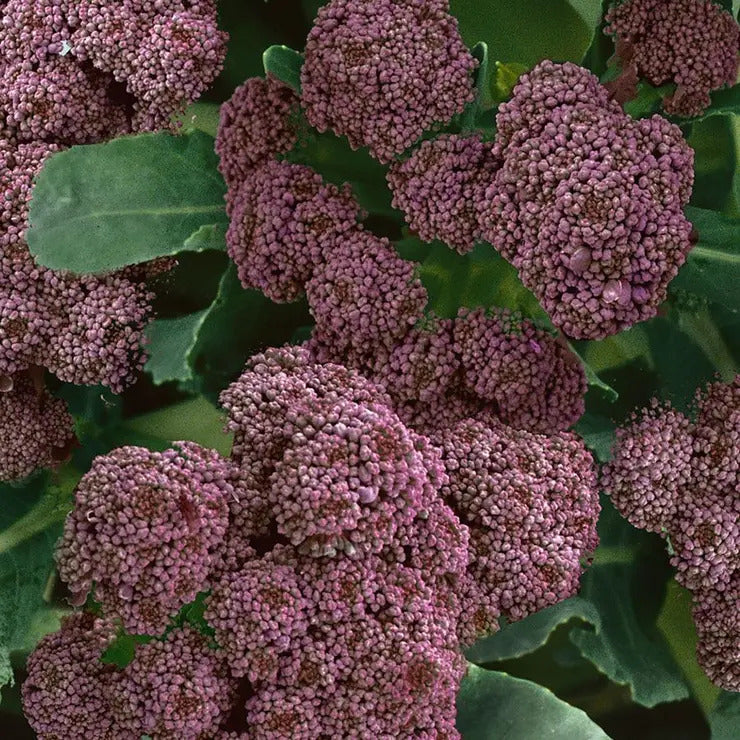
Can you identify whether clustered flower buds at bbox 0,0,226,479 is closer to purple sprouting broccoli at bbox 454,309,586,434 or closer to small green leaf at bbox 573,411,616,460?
purple sprouting broccoli at bbox 454,309,586,434

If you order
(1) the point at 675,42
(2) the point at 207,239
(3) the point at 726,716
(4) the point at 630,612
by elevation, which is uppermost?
(1) the point at 675,42

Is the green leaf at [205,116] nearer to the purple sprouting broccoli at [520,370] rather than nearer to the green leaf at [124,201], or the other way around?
the green leaf at [124,201]

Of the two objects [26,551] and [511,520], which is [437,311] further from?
[26,551]

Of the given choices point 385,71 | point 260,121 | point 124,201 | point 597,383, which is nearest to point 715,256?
point 597,383

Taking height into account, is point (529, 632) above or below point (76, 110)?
below

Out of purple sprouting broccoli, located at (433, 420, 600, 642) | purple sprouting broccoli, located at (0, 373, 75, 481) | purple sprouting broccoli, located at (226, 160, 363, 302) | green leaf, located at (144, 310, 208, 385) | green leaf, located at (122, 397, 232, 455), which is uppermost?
purple sprouting broccoli, located at (226, 160, 363, 302)

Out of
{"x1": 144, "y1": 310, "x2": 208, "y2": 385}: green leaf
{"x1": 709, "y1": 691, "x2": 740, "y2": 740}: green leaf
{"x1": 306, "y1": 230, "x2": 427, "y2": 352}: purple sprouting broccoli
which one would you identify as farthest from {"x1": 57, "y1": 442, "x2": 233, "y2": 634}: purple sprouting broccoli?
{"x1": 709, "y1": 691, "x2": 740, "y2": 740}: green leaf
